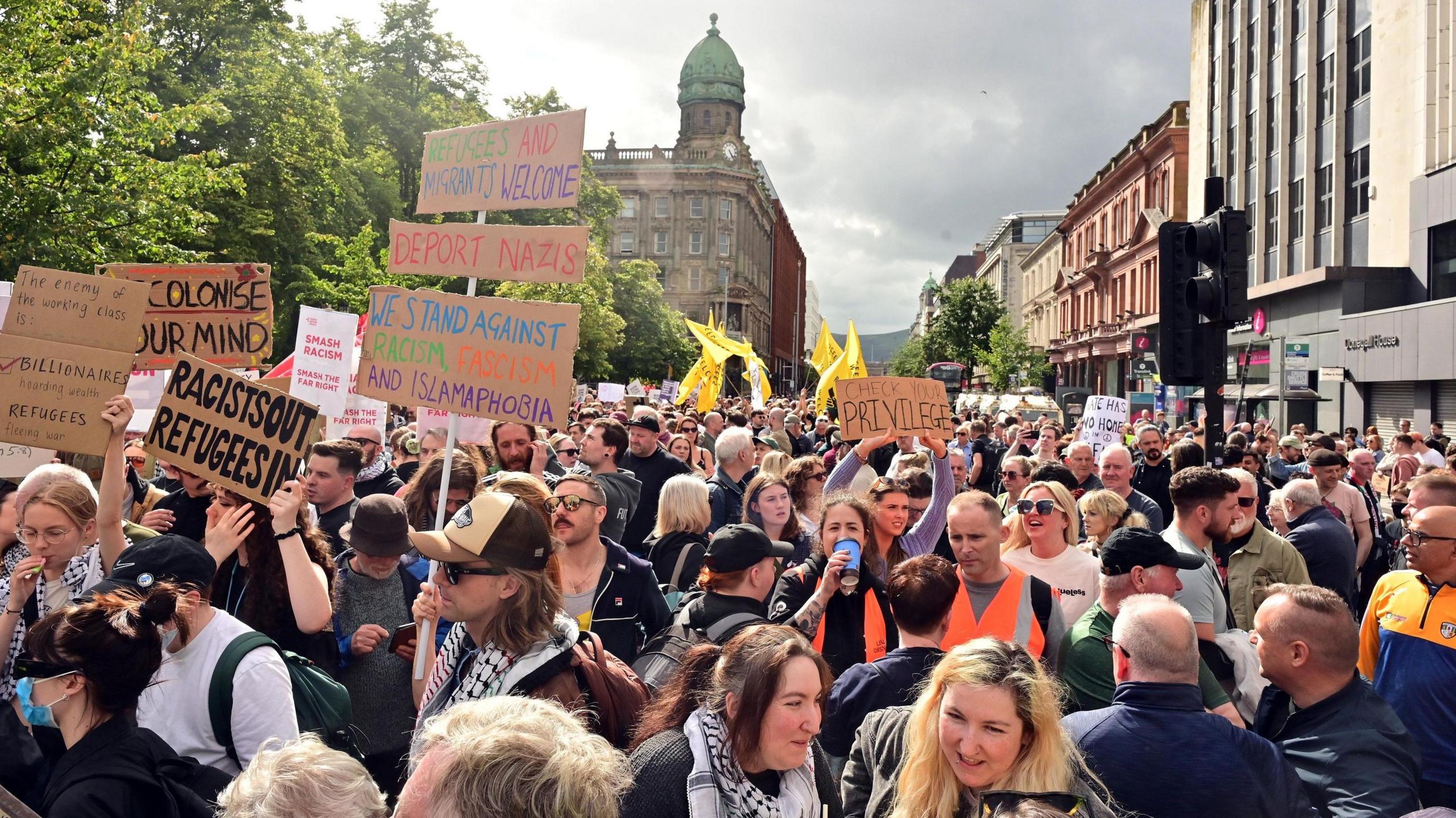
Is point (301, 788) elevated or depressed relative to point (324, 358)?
depressed

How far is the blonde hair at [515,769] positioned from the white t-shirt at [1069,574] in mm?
3546

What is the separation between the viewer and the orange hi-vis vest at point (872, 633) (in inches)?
167

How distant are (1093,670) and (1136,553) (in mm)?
470

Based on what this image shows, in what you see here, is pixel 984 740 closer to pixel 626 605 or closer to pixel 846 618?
pixel 846 618

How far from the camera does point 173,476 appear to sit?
6.79 metres

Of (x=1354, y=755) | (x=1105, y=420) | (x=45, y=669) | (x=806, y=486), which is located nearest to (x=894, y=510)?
(x=806, y=486)

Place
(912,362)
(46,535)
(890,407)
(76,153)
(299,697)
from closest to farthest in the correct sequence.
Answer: (299,697)
(46,535)
(890,407)
(76,153)
(912,362)

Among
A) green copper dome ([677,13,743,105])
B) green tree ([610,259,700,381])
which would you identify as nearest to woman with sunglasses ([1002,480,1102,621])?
green tree ([610,259,700,381])

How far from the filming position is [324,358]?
8797mm

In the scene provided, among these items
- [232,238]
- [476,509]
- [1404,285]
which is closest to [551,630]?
[476,509]

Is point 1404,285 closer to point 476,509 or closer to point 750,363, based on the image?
point 750,363

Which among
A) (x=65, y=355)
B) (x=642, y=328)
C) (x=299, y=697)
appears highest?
(x=642, y=328)

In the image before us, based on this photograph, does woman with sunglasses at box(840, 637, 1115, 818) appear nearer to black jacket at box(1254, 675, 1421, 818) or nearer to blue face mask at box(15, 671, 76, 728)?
black jacket at box(1254, 675, 1421, 818)

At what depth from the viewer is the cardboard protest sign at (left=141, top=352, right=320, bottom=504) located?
13.4ft
